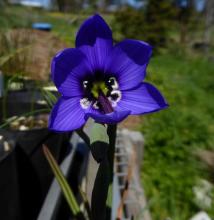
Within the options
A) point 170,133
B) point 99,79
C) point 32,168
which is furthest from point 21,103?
→ point 170,133

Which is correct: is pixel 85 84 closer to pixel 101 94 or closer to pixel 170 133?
pixel 101 94

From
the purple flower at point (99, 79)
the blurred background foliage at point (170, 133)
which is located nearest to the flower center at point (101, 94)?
the purple flower at point (99, 79)

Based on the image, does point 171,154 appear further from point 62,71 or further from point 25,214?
point 62,71

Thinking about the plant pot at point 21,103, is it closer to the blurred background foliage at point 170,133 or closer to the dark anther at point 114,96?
the blurred background foliage at point 170,133

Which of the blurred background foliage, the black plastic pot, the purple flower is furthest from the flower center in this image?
the blurred background foliage

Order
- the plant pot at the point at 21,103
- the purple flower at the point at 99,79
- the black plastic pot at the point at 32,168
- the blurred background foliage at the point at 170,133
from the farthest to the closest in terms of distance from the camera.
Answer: the blurred background foliage at the point at 170,133, the plant pot at the point at 21,103, the black plastic pot at the point at 32,168, the purple flower at the point at 99,79

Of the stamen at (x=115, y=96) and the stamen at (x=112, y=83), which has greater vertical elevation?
the stamen at (x=112, y=83)

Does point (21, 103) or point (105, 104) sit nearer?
point (105, 104)
